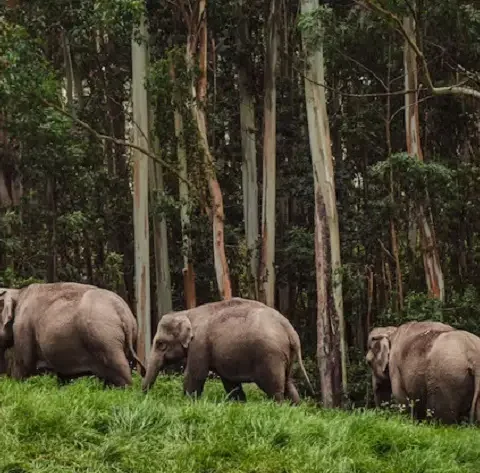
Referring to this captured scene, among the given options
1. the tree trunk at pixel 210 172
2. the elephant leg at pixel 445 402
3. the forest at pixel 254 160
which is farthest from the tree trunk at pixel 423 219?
the elephant leg at pixel 445 402

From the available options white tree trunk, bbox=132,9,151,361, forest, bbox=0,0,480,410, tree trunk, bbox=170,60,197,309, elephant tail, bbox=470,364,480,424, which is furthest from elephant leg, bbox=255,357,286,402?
white tree trunk, bbox=132,9,151,361

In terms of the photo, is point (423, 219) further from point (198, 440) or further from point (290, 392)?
point (198, 440)

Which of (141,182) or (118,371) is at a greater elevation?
(141,182)

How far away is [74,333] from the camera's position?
9.99 meters

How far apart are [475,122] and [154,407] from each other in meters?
19.3

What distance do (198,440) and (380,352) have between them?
490cm

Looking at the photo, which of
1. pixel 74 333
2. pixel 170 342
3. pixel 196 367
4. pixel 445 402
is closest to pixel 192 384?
pixel 196 367

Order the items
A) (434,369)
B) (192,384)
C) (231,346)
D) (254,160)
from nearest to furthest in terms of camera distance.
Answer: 1. (231,346)
2. (192,384)
3. (434,369)
4. (254,160)

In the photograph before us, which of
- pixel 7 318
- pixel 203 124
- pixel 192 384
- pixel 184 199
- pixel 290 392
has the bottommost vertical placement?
pixel 290 392

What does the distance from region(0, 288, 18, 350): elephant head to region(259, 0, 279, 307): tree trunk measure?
10.5 meters

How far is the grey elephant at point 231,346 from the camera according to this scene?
10.0 metres

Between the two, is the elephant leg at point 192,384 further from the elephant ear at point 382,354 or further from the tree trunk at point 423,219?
the tree trunk at point 423,219

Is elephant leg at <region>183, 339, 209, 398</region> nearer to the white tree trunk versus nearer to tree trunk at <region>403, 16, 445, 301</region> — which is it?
the white tree trunk

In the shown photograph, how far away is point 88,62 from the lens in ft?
87.1
